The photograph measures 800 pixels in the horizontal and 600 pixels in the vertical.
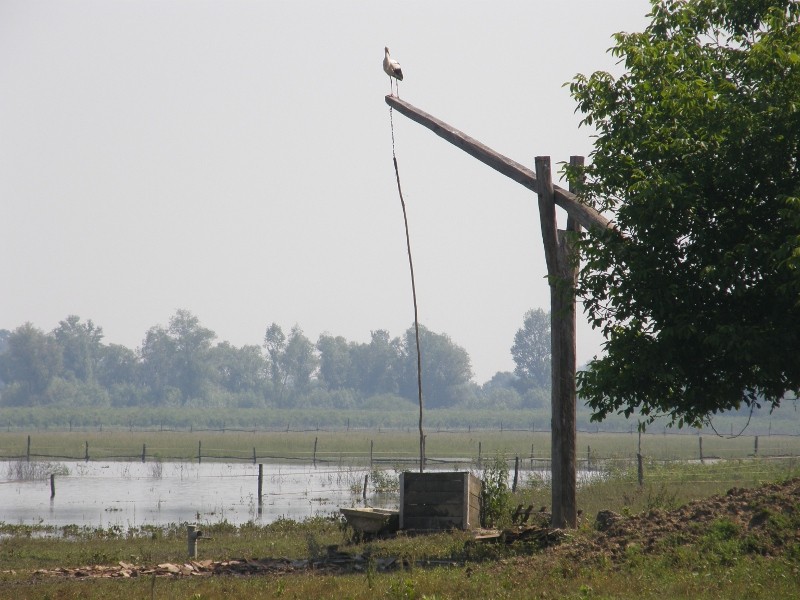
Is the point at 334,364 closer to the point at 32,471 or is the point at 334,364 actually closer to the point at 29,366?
the point at 29,366

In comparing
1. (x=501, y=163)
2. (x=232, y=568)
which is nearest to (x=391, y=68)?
(x=501, y=163)

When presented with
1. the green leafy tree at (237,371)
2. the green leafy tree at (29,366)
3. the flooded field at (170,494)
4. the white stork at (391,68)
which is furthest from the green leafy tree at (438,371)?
the white stork at (391,68)

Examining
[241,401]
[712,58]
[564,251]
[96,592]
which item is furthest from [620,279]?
[241,401]

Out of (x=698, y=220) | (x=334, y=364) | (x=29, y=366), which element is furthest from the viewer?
(x=334, y=364)

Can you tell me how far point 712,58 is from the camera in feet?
50.5

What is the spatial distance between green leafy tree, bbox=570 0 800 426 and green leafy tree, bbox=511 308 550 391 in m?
171

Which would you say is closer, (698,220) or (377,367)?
(698,220)

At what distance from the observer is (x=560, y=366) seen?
17.3 m

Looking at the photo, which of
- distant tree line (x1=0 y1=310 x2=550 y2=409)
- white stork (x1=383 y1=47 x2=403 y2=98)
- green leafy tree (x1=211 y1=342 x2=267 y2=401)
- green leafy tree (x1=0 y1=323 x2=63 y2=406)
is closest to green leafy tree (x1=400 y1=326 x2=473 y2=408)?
distant tree line (x1=0 y1=310 x2=550 y2=409)

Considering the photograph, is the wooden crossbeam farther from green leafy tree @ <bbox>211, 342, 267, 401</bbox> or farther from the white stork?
green leafy tree @ <bbox>211, 342, 267, 401</bbox>

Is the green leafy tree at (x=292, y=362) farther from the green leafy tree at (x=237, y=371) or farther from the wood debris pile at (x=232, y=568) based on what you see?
the wood debris pile at (x=232, y=568)

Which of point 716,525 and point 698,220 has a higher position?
point 698,220

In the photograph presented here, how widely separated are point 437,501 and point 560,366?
12.2ft

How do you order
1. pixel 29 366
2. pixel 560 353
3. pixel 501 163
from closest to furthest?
pixel 560 353
pixel 501 163
pixel 29 366
